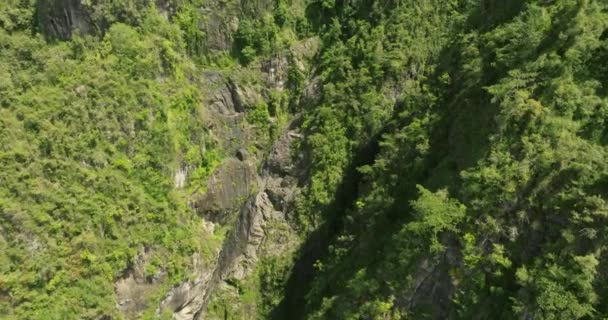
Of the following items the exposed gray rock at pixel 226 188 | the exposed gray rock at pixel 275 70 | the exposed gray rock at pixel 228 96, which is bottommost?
the exposed gray rock at pixel 226 188

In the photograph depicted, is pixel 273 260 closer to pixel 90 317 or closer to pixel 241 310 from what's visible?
pixel 241 310

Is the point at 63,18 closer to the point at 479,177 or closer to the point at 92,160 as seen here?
the point at 92,160

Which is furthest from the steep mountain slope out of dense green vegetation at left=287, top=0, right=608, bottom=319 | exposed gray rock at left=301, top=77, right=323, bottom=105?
exposed gray rock at left=301, top=77, right=323, bottom=105

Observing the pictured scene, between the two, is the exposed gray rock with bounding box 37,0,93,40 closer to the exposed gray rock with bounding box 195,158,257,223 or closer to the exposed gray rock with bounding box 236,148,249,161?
the exposed gray rock with bounding box 236,148,249,161

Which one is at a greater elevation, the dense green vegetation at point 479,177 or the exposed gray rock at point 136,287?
the dense green vegetation at point 479,177

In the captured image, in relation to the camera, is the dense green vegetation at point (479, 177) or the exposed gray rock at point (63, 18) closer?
the dense green vegetation at point (479, 177)

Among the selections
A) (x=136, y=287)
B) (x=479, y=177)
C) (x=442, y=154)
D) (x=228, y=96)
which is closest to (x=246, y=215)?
(x=136, y=287)

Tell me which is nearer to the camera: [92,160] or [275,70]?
[92,160]

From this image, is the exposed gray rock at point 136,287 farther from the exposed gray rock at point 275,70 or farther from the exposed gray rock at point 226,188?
the exposed gray rock at point 275,70

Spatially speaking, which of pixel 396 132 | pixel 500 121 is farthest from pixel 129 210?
pixel 500 121

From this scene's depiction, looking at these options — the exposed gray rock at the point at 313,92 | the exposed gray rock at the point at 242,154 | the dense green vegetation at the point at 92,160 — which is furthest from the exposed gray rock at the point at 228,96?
the exposed gray rock at the point at 313,92
